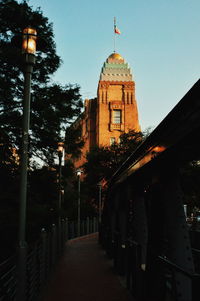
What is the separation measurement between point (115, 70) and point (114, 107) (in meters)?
8.24

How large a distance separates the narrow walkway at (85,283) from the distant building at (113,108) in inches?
1733

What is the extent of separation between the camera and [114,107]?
5747 centimetres

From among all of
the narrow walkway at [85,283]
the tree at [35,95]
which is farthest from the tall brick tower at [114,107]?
the narrow walkway at [85,283]

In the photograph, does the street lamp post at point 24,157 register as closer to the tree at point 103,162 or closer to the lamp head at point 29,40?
the lamp head at point 29,40

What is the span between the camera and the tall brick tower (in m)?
57.0

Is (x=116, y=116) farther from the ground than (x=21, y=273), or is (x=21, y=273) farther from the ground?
(x=116, y=116)

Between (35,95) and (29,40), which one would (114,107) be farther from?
(29,40)

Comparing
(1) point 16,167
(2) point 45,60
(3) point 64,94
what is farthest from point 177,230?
(2) point 45,60

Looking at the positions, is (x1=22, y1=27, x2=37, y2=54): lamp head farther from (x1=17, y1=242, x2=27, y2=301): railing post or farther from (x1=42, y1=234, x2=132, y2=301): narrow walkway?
(x1=42, y1=234, x2=132, y2=301): narrow walkway

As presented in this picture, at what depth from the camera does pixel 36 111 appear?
52.8ft

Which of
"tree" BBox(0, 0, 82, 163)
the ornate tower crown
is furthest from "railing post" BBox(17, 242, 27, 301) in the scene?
the ornate tower crown

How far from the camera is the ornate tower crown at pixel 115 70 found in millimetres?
59875

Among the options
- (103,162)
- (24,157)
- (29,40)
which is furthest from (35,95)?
(103,162)

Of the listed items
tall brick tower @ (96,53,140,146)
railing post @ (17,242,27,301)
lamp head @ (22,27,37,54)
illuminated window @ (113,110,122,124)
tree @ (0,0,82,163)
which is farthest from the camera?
illuminated window @ (113,110,122,124)
